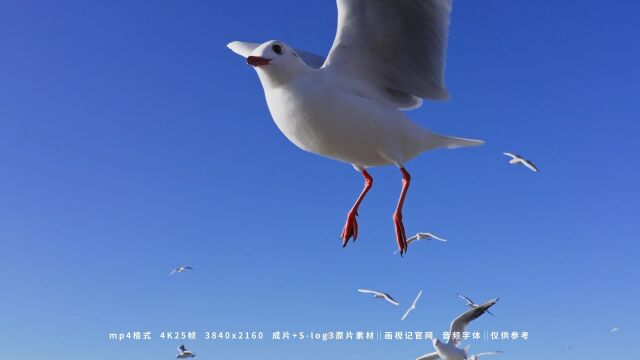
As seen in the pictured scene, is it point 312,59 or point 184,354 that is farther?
point 184,354

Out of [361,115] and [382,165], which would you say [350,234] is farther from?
[361,115]

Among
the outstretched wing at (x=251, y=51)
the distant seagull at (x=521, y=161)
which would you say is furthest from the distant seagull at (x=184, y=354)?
the outstretched wing at (x=251, y=51)

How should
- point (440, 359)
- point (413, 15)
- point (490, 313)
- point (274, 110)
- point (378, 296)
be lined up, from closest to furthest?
point (274, 110) < point (413, 15) < point (490, 313) < point (440, 359) < point (378, 296)

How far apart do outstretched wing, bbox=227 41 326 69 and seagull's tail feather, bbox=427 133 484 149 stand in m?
1.10

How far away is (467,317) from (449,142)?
194 centimetres

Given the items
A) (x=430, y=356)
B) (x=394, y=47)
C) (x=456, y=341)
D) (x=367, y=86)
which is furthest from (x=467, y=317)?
(x=394, y=47)

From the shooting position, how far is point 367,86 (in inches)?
207

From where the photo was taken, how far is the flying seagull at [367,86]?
473cm

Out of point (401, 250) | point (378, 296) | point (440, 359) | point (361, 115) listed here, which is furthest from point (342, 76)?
point (378, 296)

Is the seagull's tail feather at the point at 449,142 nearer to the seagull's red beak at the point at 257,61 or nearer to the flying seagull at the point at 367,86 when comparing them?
the flying seagull at the point at 367,86

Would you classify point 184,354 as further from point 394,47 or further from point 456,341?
point 394,47

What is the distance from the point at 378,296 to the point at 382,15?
5111 mm

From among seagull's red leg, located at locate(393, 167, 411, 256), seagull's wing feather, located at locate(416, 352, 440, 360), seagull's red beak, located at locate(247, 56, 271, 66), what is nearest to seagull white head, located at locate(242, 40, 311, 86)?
seagull's red beak, located at locate(247, 56, 271, 66)

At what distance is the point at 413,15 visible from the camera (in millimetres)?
5145
